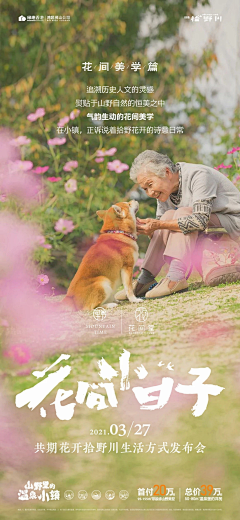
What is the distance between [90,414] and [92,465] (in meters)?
0.14

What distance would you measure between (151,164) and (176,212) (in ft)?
0.68

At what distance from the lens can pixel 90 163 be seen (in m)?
2.81

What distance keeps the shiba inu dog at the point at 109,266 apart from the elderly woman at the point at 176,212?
6 cm

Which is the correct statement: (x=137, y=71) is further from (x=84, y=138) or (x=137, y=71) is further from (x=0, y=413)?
(x=0, y=413)

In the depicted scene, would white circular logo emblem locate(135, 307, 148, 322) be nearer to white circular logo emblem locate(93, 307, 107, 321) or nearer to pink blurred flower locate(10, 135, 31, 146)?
white circular logo emblem locate(93, 307, 107, 321)

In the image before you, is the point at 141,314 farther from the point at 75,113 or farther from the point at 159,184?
the point at 75,113

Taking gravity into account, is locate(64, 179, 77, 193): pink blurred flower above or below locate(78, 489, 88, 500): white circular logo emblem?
above

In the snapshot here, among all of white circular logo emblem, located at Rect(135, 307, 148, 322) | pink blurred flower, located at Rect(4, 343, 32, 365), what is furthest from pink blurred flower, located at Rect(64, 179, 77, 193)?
pink blurred flower, located at Rect(4, 343, 32, 365)

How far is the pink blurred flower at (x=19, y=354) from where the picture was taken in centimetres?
154

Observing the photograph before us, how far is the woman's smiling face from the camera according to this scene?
1.88m

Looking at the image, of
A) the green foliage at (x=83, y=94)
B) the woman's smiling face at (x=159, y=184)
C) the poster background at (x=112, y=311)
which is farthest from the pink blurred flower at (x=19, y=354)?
the green foliage at (x=83, y=94)

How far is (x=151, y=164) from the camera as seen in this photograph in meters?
1.88

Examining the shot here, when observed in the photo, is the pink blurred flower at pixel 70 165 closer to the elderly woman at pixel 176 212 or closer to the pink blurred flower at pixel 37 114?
the pink blurred flower at pixel 37 114

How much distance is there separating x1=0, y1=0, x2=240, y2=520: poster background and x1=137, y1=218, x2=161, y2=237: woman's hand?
0.28 m
